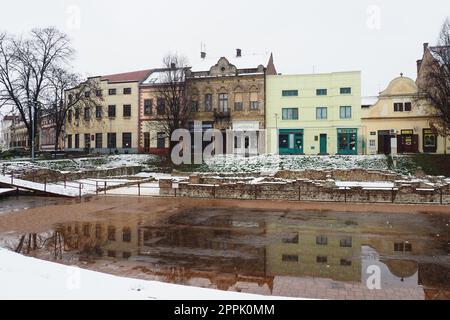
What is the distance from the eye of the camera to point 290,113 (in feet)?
147

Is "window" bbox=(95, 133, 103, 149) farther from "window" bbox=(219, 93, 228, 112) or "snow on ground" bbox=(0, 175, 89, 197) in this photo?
"snow on ground" bbox=(0, 175, 89, 197)

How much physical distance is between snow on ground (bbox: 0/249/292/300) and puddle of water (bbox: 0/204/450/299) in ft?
2.63

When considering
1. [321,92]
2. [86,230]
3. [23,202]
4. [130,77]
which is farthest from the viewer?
[130,77]

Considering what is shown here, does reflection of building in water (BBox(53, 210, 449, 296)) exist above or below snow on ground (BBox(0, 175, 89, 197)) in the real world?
below

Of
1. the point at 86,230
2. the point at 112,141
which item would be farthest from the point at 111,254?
the point at 112,141

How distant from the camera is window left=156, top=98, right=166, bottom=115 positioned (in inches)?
1736

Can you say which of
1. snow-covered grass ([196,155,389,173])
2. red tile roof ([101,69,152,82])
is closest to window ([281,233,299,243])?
snow-covered grass ([196,155,389,173])

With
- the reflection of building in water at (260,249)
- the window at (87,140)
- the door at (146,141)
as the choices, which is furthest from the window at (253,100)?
the reflection of building in water at (260,249)

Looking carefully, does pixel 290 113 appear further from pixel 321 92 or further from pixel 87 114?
pixel 87 114

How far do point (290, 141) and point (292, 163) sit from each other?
896 centimetres

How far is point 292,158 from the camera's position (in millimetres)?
37594

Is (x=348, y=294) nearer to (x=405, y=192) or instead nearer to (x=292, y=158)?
(x=405, y=192)
